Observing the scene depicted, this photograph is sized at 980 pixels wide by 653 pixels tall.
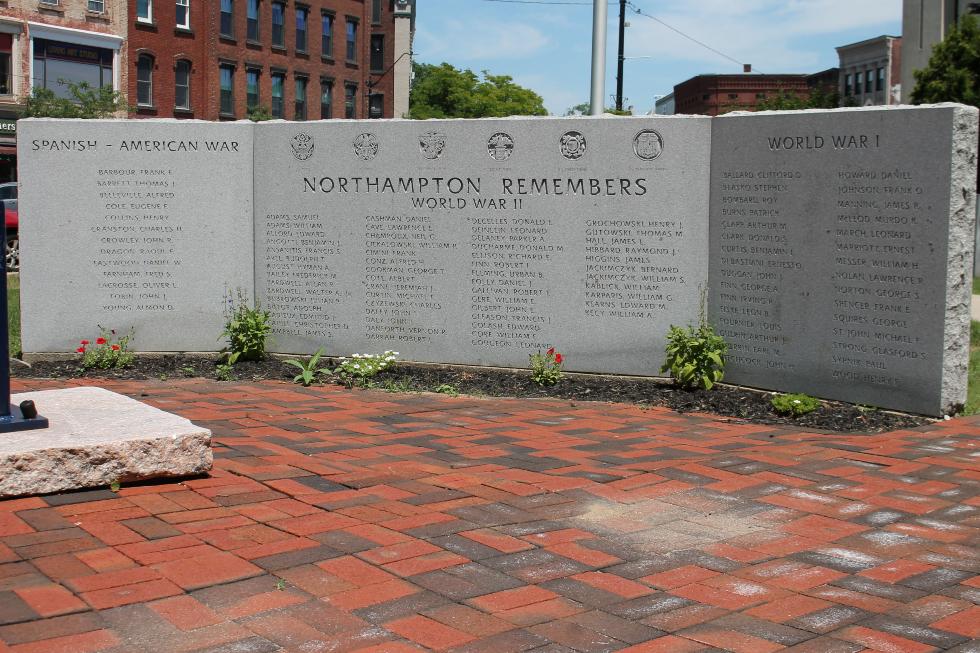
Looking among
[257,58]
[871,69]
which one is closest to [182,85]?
[257,58]

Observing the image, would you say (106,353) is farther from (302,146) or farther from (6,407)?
(6,407)

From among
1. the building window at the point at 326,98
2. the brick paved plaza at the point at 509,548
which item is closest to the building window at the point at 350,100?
the building window at the point at 326,98

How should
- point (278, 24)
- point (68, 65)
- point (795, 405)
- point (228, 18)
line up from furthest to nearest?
point (278, 24)
point (228, 18)
point (68, 65)
point (795, 405)

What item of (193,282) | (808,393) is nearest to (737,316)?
(808,393)

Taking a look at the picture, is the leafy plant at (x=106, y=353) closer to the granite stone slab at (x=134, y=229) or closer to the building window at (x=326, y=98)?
the granite stone slab at (x=134, y=229)

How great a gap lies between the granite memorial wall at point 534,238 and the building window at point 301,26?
4360 cm

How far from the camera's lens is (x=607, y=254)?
8.73 meters

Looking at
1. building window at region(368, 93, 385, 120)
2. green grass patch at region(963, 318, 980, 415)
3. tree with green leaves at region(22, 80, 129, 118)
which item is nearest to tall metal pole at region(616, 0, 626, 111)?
tree with green leaves at region(22, 80, 129, 118)

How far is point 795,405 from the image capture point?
7434 millimetres

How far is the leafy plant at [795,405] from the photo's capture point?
24.3 feet

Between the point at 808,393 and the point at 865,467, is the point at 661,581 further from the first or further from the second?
the point at 808,393

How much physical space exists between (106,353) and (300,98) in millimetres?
44320

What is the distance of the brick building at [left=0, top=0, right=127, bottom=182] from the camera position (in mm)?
37594

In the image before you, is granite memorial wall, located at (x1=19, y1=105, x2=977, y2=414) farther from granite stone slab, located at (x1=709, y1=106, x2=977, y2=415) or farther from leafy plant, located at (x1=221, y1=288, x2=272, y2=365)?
leafy plant, located at (x1=221, y1=288, x2=272, y2=365)
